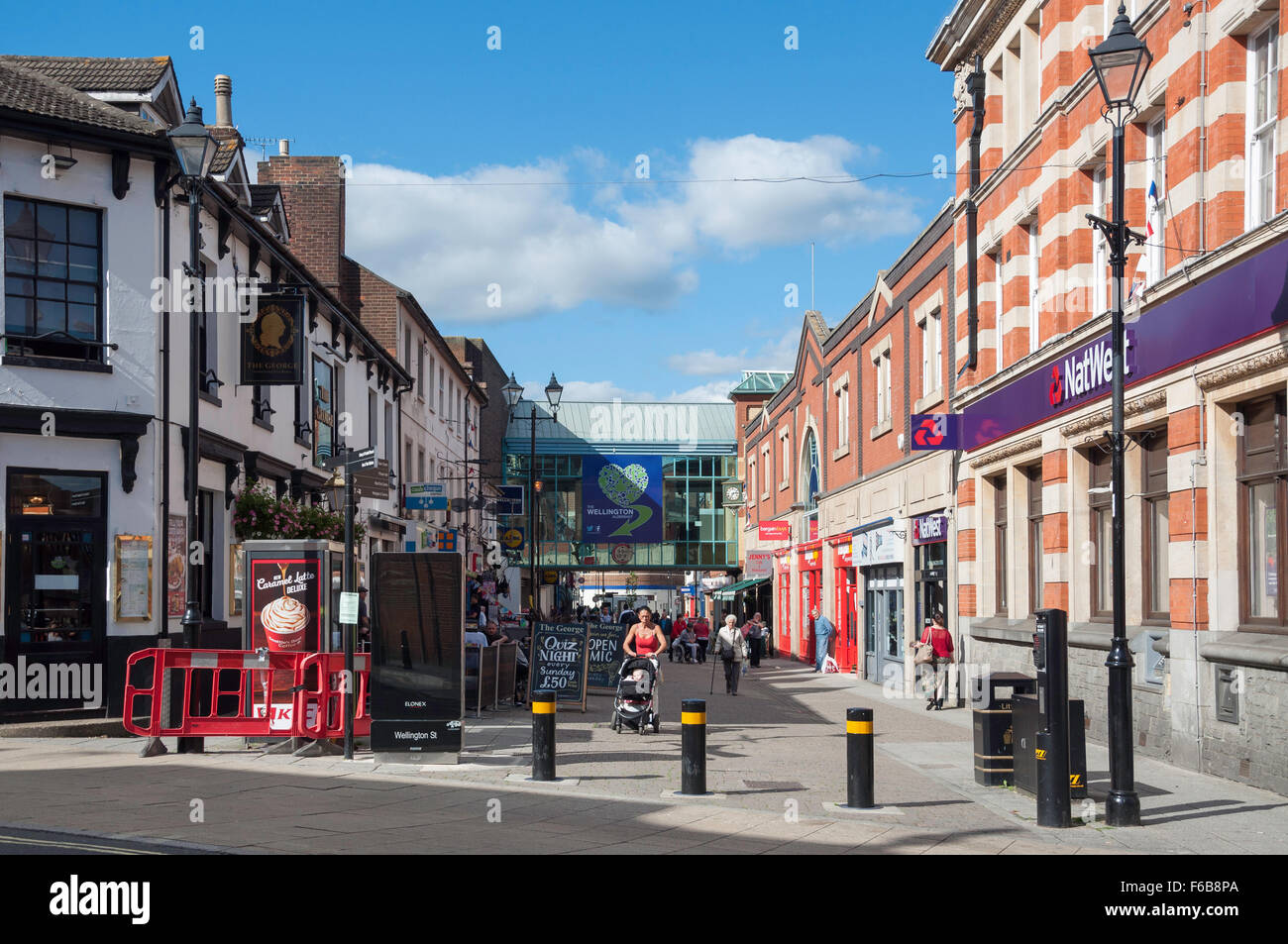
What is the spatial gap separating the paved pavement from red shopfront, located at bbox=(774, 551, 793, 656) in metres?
29.1

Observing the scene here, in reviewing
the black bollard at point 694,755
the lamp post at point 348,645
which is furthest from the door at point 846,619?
the black bollard at point 694,755

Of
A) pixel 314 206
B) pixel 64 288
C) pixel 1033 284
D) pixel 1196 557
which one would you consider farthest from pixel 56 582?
pixel 314 206

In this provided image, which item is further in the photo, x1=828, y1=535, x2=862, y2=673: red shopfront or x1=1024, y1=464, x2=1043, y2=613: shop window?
x1=828, y1=535, x2=862, y2=673: red shopfront

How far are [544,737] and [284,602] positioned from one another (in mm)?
4483

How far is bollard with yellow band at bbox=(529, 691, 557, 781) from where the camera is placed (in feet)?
39.2

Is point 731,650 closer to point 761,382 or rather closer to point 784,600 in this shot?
point 784,600

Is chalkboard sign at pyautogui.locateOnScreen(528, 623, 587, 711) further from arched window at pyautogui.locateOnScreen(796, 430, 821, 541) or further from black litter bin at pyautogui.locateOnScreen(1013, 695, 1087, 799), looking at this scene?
arched window at pyautogui.locateOnScreen(796, 430, 821, 541)

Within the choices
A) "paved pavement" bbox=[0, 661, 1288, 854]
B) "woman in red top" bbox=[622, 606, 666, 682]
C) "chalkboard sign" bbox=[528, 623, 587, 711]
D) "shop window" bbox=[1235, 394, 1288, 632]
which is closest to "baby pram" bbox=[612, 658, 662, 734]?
"woman in red top" bbox=[622, 606, 666, 682]

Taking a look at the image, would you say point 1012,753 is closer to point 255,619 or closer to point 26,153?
point 255,619

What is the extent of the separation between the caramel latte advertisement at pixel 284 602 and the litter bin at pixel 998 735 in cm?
772

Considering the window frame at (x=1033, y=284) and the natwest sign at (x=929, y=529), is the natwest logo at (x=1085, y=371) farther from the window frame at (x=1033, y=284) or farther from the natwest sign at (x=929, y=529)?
the natwest sign at (x=929, y=529)

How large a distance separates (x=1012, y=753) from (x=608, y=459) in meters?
50.0

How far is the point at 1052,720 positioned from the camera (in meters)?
10.4
